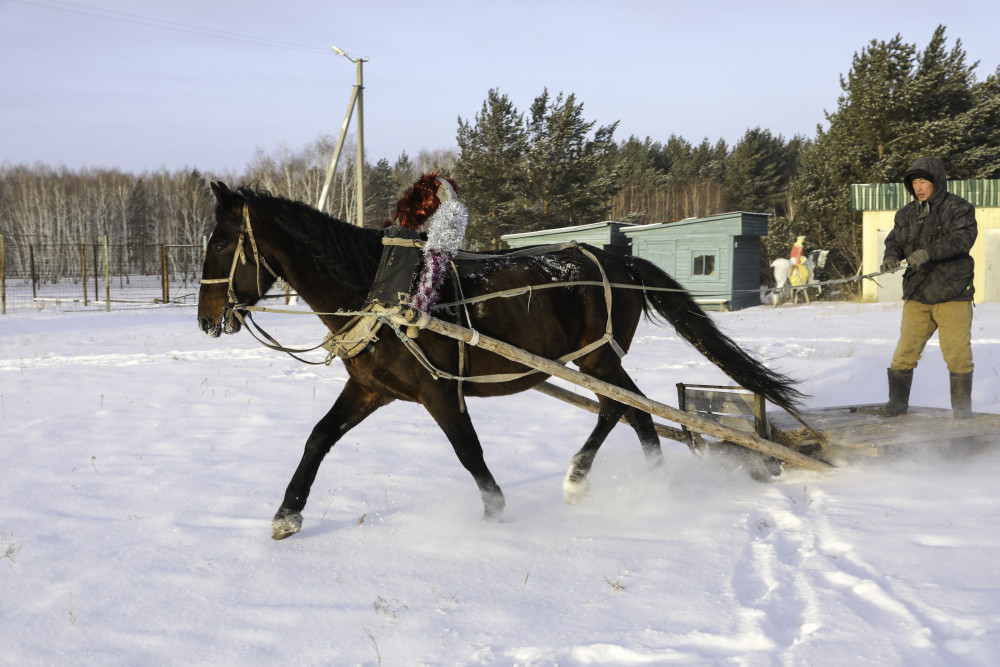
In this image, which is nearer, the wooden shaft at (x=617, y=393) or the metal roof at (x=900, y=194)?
→ the wooden shaft at (x=617, y=393)

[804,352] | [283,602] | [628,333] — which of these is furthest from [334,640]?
[804,352]

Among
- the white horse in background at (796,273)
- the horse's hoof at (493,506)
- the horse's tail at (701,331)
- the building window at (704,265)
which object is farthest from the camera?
the white horse in background at (796,273)

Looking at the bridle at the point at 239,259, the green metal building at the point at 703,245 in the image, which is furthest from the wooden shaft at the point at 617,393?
the green metal building at the point at 703,245

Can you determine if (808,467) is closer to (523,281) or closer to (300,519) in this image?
(523,281)

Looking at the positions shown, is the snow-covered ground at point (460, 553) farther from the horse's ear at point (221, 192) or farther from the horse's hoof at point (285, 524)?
the horse's ear at point (221, 192)

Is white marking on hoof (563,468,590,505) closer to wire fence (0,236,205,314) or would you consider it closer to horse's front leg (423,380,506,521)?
horse's front leg (423,380,506,521)

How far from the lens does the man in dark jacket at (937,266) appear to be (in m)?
4.81

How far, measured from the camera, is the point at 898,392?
5395 millimetres

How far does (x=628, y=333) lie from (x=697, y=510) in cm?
126

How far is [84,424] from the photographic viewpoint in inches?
251

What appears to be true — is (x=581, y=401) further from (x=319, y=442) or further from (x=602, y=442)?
(x=319, y=442)

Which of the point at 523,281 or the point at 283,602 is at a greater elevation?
the point at 523,281

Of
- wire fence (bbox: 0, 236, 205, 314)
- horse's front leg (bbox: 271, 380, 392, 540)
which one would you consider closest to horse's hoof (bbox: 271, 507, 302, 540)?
horse's front leg (bbox: 271, 380, 392, 540)

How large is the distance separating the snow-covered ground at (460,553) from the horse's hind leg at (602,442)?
0.13 metres
